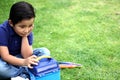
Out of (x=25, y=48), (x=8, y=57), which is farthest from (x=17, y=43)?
(x=8, y=57)

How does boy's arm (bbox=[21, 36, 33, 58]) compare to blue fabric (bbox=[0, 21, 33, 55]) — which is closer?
blue fabric (bbox=[0, 21, 33, 55])

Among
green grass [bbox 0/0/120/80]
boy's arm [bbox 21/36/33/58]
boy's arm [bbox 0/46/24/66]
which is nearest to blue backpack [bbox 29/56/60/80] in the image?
boy's arm [bbox 0/46/24/66]

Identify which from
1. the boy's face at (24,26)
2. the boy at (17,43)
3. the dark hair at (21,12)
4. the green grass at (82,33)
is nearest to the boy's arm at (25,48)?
the boy at (17,43)

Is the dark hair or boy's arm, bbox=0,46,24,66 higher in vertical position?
the dark hair

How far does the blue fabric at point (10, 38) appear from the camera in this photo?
3.00m

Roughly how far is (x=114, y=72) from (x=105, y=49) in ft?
2.15

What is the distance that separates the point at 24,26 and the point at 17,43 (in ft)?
1.02

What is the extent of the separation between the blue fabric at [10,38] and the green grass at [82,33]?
66cm

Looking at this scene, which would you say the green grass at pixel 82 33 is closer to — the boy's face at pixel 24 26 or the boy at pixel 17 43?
the boy at pixel 17 43

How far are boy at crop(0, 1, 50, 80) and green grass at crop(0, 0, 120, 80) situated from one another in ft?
2.05

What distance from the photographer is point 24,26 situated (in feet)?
9.49

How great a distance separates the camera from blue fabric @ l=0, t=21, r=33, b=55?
118 inches

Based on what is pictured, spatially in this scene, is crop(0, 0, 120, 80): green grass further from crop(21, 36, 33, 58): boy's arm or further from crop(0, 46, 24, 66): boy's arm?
crop(0, 46, 24, 66): boy's arm

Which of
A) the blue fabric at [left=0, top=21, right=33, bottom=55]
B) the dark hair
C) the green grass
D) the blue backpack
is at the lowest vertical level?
the green grass
